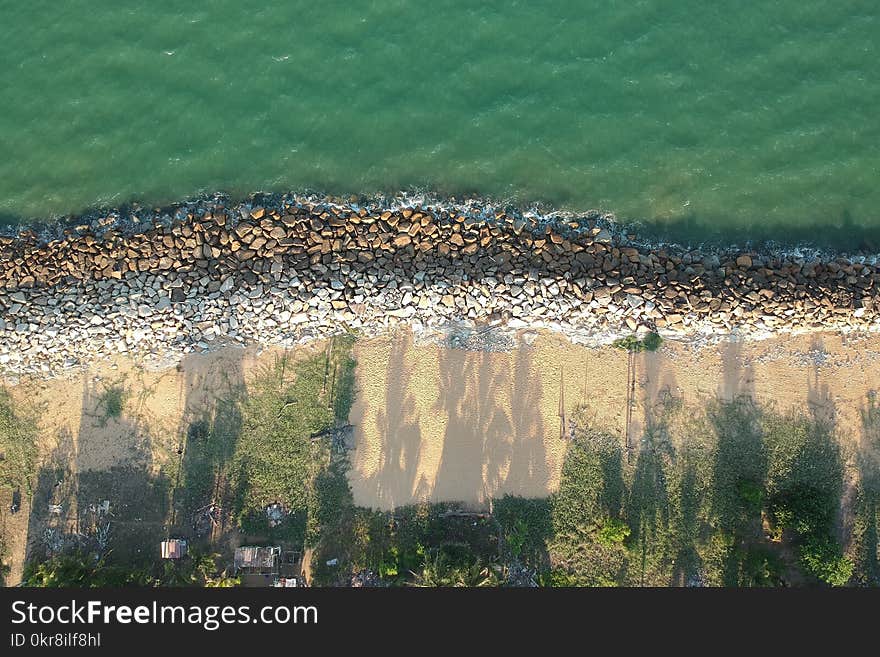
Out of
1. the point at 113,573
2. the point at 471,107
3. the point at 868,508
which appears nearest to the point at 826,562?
the point at 868,508

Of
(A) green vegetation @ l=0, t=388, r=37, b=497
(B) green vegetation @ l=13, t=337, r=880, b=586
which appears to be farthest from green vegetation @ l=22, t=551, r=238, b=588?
(A) green vegetation @ l=0, t=388, r=37, b=497

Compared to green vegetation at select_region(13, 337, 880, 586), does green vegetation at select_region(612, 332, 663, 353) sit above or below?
above

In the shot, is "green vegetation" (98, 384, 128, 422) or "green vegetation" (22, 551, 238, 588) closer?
"green vegetation" (22, 551, 238, 588)

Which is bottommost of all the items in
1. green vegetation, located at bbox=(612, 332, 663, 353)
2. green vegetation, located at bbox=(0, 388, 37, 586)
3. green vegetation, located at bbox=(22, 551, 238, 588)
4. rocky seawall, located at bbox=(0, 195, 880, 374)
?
green vegetation, located at bbox=(22, 551, 238, 588)

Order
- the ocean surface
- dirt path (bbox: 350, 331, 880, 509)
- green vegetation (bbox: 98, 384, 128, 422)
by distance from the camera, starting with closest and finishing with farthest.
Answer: dirt path (bbox: 350, 331, 880, 509) < green vegetation (bbox: 98, 384, 128, 422) < the ocean surface

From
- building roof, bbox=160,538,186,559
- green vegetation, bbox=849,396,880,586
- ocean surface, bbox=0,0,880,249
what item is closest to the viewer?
building roof, bbox=160,538,186,559

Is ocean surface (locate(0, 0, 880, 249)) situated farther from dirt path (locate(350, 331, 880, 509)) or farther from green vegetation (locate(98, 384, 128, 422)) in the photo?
green vegetation (locate(98, 384, 128, 422))

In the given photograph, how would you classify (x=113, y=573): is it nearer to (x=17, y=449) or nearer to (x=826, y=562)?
(x=17, y=449)
